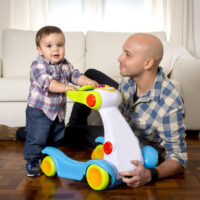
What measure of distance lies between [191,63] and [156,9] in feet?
4.58

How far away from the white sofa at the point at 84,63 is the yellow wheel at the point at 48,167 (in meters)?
0.81

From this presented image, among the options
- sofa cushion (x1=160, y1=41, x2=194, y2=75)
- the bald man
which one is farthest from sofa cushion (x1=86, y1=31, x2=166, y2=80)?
the bald man

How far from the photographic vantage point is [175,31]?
337 centimetres

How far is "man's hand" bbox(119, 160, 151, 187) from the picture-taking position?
1.16 metres

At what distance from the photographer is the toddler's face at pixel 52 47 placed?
131cm

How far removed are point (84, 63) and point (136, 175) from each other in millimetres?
1903

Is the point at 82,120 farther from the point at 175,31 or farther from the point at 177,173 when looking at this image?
the point at 175,31

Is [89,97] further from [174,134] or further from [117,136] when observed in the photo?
[174,134]

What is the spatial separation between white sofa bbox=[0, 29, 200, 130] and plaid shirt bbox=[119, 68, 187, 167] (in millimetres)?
770

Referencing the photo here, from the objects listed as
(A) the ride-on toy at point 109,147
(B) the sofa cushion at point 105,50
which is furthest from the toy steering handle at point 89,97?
(B) the sofa cushion at point 105,50

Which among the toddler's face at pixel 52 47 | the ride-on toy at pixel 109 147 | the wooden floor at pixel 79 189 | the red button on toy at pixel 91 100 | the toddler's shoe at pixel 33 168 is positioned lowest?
the wooden floor at pixel 79 189

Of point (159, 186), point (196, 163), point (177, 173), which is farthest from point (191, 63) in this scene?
point (159, 186)

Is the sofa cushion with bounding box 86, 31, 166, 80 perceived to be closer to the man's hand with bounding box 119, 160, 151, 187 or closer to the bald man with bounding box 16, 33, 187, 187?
the bald man with bounding box 16, 33, 187, 187

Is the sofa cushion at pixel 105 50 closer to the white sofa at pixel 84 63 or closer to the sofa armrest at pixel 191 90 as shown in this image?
the white sofa at pixel 84 63
